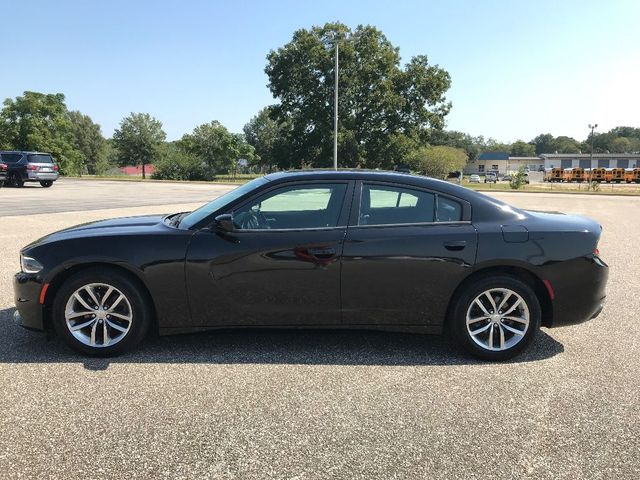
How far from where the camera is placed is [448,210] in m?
4.00

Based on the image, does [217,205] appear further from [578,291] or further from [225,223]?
[578,291]

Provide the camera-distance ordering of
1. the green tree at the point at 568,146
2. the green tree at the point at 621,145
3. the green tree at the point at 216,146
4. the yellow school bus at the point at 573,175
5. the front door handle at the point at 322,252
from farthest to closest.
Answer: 1. the green tree at the point at 568,146
2. the green tree at the point at 621,145
3. the green tree at the point at 216,146
4. the yellow school bus at the point at 573,175
5. the front door handle at the point at 322,252

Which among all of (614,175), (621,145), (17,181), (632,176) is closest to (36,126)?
(17,181)

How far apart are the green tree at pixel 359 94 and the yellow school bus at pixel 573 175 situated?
97.8 ft

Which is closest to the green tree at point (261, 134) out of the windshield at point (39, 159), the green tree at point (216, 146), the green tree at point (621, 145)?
the green tree at point (216, 146)

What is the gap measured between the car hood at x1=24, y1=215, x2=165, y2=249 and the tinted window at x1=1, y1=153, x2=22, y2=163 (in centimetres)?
2633

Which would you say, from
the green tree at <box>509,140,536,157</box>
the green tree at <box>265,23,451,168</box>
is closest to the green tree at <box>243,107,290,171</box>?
the green tree at <box>265,23,451,168</box>

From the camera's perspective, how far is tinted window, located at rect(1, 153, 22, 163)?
86.8ft

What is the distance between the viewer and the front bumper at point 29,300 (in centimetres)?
383

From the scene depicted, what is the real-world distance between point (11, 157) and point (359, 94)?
32.4m

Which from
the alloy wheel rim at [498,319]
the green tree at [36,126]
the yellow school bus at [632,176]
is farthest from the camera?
the yellow school bus at [632,176]

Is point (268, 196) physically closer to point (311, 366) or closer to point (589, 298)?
point (311, 366)

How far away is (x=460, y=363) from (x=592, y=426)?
108 cm

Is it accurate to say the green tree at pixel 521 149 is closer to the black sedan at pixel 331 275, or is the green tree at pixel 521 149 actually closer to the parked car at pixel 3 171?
the parked car at pixel 3 171
